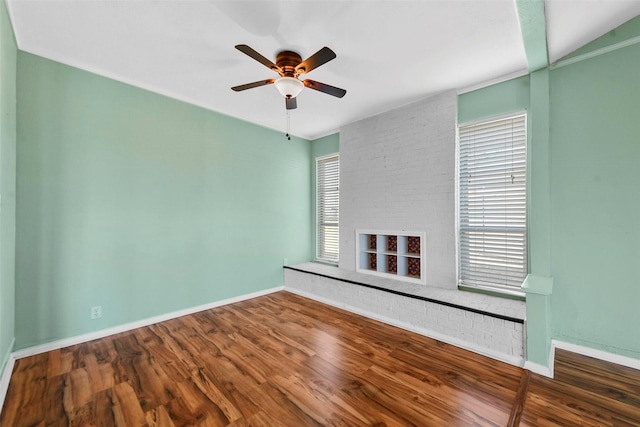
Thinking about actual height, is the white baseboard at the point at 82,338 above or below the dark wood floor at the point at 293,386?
above

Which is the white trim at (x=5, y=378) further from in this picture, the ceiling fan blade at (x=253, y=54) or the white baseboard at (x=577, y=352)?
the white baseboard at (x=577, y=352)

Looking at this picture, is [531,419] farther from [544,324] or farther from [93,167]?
[93,167]

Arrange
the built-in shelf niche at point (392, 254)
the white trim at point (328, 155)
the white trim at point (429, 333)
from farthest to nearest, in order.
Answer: the white trim at point (328, 155) → the built-in shelf niche at point (392, 254) → the white trim at point (429, 333)

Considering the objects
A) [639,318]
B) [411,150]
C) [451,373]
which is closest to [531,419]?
[451,373]

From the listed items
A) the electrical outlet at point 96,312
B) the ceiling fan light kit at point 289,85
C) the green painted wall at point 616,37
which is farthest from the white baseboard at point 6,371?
the green painted wall at point 616,37

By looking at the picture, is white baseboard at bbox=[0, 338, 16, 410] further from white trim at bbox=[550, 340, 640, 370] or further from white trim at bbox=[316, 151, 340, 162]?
white trim at bbox=[316, 151, 340, 162]

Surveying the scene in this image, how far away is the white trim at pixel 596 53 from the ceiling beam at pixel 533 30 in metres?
0.58

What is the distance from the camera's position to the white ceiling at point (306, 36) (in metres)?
1.94

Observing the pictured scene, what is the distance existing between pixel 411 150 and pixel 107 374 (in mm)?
3929

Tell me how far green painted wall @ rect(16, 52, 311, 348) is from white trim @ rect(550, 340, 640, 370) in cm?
364

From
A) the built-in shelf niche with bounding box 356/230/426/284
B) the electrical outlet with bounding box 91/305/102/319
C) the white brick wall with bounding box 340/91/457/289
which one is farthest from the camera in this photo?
the built-in shelf niche with bounding box 356/230/426/284

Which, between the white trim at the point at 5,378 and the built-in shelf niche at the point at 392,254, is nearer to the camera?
the white trim at the point at 5,378

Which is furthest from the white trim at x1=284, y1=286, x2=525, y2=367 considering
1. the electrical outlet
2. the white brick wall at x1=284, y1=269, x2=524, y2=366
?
the electrical outlet

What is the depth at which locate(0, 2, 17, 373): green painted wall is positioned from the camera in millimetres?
1893
